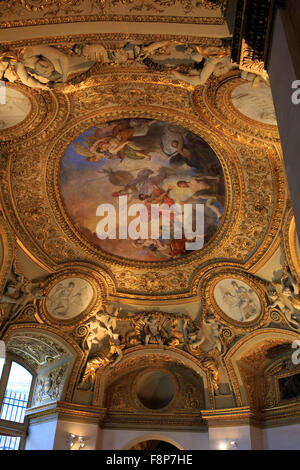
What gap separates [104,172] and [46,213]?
254 cm

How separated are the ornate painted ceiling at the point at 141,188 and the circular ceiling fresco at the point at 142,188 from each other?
6 centimetres

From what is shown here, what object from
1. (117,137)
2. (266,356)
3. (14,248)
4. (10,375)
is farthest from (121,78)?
(10,375)

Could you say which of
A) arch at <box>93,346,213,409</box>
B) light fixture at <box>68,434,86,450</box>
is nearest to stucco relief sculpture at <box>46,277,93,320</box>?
arch at <box>93,346,213,409</box>

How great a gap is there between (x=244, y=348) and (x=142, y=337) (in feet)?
14.1

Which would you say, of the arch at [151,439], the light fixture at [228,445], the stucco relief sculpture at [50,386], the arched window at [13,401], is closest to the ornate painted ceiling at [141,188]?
the stucco relief sculpture at [50,386]

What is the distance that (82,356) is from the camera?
1673 centimetres

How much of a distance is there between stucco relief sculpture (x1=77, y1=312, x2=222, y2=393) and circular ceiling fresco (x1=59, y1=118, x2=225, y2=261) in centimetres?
287

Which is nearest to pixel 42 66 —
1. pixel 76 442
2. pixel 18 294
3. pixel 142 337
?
pixel 18 294

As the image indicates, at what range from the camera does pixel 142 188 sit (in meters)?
14.3

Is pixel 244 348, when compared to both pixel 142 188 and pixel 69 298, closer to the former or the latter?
pixel 69 298

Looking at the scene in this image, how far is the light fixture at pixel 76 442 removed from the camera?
49.8 ft

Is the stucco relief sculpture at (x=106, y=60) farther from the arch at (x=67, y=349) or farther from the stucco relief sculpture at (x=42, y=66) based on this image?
the arch at (x=67, y=349)

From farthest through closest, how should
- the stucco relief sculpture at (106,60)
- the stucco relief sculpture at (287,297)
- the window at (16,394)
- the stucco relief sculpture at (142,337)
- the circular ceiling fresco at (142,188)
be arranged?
the window at (16,394) → the stucco relief sculpture at (142,337) → the stucco relief sculpture at (287,297) → the circular ceiling fresco at (142,188) → the stucco relief sculpture at (106,60)

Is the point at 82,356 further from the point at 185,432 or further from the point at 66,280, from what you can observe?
the point at 185,432
